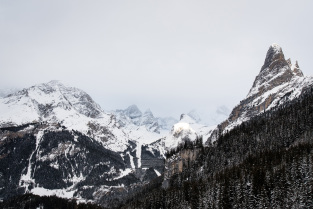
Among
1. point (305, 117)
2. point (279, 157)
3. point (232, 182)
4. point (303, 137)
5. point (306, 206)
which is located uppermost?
point (305, 117)

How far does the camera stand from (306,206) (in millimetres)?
104625

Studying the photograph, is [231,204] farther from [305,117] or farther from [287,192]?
[305,117]

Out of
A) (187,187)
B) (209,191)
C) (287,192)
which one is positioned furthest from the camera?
(187,187)

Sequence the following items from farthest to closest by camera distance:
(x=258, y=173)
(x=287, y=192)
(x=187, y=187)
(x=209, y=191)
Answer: (x=187, y=187) < (x=209, y=191) < (x=258, y=173) < (x=287, y=192)

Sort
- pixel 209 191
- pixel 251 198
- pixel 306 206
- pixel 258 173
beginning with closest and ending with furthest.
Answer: pixel 306 206
pixel 251 198
pixel 258 173
pixel 209 191

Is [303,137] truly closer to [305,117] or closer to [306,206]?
[305,117]

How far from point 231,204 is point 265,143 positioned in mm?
73637

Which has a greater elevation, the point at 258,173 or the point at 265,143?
the point at 265,143

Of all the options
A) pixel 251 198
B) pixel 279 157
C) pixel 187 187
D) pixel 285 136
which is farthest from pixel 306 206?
pixel 285 136

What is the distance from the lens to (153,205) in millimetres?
177500

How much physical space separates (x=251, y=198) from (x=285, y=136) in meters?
74.2

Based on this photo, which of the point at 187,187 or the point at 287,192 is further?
the point at 187,187

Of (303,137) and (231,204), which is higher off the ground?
(303,137)

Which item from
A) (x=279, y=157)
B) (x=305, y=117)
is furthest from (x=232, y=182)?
(x=305, y=117)
